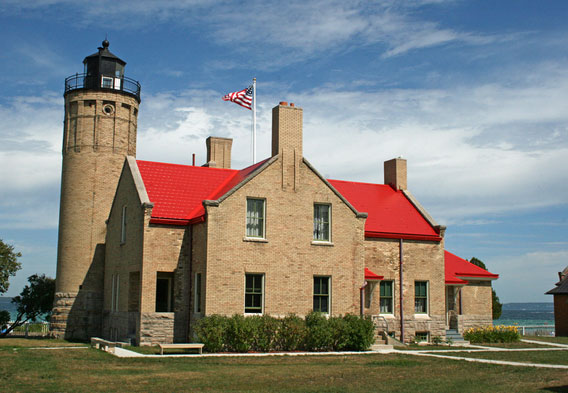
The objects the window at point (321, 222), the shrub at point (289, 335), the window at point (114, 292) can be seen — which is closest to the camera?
the shrub at point (289, 335)

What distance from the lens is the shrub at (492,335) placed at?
28.5m

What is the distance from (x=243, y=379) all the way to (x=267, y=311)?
8929 millimetres

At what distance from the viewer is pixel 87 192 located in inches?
1246

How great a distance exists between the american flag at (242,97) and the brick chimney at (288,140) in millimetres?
6695

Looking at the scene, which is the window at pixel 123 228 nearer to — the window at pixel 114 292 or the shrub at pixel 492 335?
the window at pixel 114 292

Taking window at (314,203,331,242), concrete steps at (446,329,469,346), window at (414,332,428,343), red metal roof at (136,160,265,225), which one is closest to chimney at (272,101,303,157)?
red metal roof at (136,160,265,225)

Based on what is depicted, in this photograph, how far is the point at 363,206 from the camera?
30.0 meters

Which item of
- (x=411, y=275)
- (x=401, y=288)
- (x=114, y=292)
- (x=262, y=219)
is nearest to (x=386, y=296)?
(x=401, y=288)

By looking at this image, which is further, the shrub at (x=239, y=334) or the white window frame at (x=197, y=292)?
the white window frame at (x=197, y=292)

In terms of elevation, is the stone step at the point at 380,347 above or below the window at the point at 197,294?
below

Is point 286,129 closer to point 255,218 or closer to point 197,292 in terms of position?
point 255,218

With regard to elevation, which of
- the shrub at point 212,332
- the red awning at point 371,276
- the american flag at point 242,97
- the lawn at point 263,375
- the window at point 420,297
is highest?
the american flag at point 242,97

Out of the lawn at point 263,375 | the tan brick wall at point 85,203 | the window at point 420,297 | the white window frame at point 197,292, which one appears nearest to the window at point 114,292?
the tan brick wall at point 85,203

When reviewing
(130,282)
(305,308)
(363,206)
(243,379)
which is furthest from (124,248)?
(243,379)
